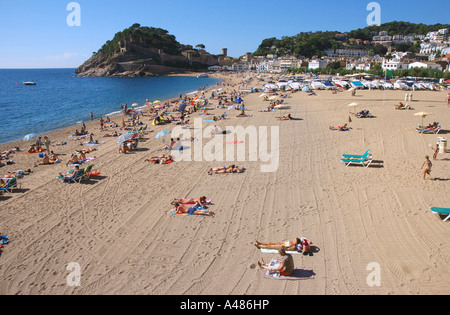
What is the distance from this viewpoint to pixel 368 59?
90.8 meters

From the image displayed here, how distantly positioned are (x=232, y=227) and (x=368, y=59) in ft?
329

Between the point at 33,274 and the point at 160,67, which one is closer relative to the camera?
the point at 33,274

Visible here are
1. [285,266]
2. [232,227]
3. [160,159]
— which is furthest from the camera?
[160,159]

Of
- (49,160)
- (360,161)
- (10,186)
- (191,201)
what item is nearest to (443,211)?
(360,161)

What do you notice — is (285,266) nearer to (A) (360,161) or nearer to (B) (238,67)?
(A) (360,161)

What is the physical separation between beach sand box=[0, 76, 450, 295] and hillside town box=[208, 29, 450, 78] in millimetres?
60887

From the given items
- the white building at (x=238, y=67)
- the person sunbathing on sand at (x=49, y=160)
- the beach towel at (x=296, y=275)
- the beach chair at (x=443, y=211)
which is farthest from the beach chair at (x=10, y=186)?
the white building at (x=238, y=67)

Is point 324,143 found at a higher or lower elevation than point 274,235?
higher

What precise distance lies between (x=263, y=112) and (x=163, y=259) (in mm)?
17929

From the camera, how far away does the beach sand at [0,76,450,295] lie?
17.3 feet

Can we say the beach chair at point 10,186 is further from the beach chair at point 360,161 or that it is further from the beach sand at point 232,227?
the beach chair at point 360,161

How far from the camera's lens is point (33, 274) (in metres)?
5.68

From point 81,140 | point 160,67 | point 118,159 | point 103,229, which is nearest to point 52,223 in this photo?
point 103,229
